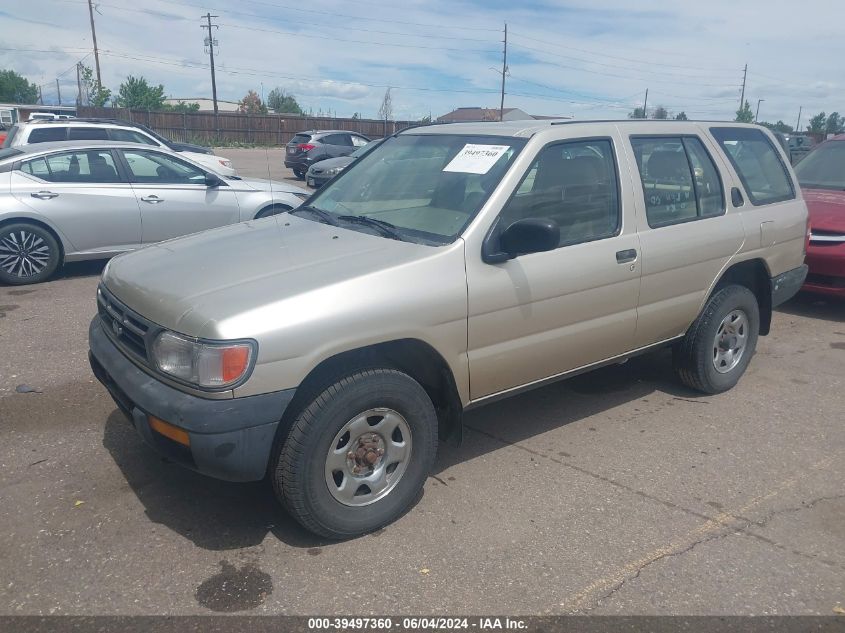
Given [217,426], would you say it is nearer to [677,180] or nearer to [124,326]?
[124,326]

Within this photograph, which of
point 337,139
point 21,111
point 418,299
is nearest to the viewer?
point 418,299

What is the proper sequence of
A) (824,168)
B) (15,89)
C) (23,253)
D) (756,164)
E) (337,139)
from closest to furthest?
(756,164)
(23,253)
(824,168)
(337,139)
(15,89)

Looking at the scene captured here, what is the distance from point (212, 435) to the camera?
2.94 m

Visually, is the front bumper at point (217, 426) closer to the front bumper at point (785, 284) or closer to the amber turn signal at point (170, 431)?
the amber turn signal at point (170, 431)

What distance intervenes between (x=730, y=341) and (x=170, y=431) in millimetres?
3972

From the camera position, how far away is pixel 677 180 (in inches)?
187

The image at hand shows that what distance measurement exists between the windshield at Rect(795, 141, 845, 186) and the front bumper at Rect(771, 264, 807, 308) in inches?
130

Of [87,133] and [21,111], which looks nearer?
[87,133]

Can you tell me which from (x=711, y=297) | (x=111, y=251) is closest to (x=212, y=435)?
(x=711, y=297)

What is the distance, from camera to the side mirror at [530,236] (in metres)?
3.53

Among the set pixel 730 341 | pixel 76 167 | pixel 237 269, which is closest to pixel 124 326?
pixel 237 269

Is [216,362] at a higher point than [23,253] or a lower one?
higher

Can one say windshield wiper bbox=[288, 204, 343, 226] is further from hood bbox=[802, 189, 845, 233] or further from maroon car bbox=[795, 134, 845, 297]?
hood bbox=[802, 189, 845, 233]

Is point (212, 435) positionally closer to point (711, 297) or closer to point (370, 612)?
point (370, 612)
